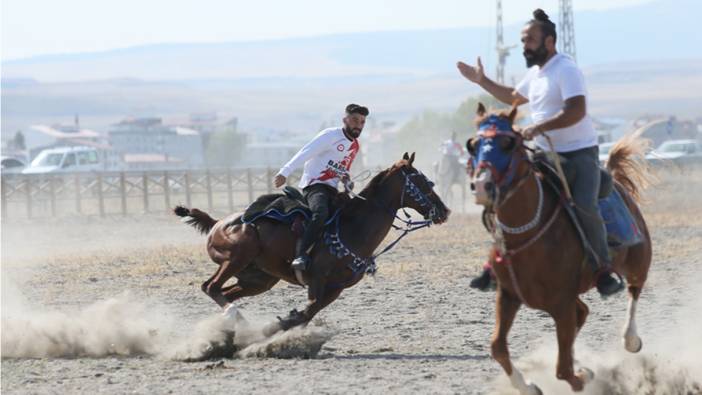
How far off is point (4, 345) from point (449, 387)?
461cm

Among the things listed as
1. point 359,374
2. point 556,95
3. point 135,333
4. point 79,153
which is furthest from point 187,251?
point 79,153

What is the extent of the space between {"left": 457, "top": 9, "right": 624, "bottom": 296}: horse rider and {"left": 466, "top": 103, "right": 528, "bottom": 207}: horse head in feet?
1.16

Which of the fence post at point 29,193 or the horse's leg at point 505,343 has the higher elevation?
the horse's leg at point 505,343

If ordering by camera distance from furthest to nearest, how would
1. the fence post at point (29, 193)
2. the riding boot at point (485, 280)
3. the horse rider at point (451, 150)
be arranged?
the fence post at point (29, 193) < the horse rider at point (451, 150) < the riding boot at point (485, 280)

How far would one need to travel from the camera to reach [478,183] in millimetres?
8531

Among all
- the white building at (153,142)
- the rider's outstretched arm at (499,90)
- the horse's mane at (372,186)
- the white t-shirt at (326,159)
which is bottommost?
the white building at (153,142)

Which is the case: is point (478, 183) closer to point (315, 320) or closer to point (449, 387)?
point (449, 387)

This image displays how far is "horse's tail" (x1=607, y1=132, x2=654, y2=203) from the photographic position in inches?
457

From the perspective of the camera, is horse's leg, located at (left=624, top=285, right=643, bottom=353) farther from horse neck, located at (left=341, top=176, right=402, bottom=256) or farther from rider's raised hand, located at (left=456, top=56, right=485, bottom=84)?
horse neck, located at (left=341, top=176, right=402, bottom=256)

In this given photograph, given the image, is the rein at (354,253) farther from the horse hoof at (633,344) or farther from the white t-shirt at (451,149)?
the white t-shirt at (451,149)

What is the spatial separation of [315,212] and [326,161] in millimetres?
555

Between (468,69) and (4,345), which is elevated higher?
(468,69)

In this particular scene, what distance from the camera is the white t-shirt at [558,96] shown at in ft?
31.1

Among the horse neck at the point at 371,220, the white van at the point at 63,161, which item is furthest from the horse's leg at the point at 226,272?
the white van at the point at 63,161
